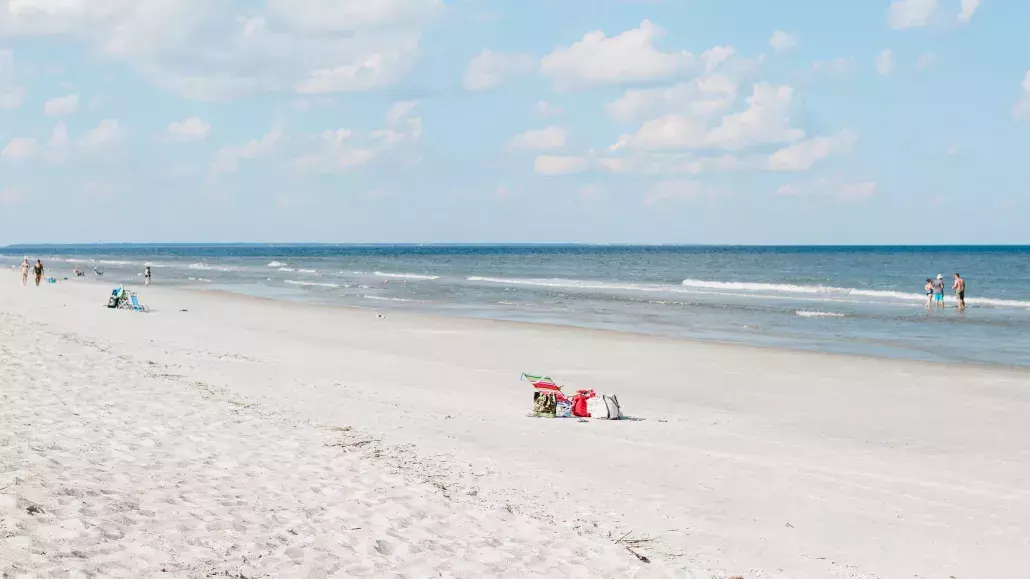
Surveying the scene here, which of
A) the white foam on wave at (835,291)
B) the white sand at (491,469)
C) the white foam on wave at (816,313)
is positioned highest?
the white foam on wave at (835,291)

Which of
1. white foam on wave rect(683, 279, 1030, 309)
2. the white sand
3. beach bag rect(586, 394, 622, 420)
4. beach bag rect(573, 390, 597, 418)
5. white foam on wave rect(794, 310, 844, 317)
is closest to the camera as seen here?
the white sand

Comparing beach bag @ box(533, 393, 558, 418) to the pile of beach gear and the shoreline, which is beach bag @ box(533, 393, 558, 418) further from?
the shoreline

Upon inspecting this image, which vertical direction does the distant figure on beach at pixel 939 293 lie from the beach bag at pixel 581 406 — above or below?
above

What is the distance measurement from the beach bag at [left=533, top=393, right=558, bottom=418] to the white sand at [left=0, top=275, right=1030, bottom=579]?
0.33m

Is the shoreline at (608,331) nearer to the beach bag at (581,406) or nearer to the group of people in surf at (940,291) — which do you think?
the group of people in surf at (940,291)

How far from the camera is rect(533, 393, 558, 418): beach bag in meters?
13.0

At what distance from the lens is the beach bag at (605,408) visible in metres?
12.8

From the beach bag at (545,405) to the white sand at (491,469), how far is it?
1.09ft

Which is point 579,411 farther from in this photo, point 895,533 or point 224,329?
point 224,329

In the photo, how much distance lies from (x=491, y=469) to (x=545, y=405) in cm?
349

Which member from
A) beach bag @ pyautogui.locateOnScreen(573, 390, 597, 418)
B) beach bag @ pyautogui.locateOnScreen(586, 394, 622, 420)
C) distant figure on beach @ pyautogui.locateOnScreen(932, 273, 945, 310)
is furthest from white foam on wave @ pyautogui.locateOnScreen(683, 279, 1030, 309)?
beach bag @ pyautogui.locateOnScreen(573, 390, 597, 418)

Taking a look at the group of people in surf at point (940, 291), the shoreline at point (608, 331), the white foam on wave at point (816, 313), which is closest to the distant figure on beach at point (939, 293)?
the group of people in surf at point (940, 291)

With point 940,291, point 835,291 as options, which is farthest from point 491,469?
point 835,291

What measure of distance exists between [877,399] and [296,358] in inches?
499
